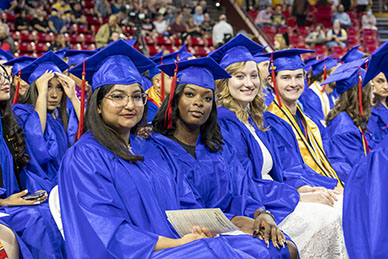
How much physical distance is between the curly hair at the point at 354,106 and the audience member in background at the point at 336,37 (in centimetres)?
970

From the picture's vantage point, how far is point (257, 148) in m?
3.48

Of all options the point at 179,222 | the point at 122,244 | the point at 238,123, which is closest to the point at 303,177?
the point at 238,123

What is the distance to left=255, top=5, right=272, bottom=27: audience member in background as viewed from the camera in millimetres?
15266

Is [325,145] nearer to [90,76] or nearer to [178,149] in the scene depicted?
[178,149]

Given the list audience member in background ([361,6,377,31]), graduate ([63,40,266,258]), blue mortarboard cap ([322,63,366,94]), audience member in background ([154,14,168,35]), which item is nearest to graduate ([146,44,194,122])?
blue mortarboard cap ([322,63,366,94])

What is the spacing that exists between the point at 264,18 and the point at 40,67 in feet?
38.6

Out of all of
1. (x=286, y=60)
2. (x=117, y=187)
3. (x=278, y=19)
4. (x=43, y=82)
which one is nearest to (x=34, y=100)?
(x=43, y=82)

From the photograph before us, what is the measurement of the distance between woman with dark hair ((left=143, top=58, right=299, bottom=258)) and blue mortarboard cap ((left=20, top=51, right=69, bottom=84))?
4.87ft

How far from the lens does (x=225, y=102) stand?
3699 mm

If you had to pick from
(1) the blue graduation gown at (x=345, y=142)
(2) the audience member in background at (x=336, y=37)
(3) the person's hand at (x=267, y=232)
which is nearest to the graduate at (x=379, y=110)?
(1) the blue graduation gown at (x=345, y=142)

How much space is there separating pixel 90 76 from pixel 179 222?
36.1 inches

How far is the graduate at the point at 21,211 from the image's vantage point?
3049 mm

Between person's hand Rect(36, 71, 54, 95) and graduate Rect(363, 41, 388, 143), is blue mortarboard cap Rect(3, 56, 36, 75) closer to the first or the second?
person's hand Rect(36, 71, 54, 95)

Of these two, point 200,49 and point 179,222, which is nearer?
point 179,222
